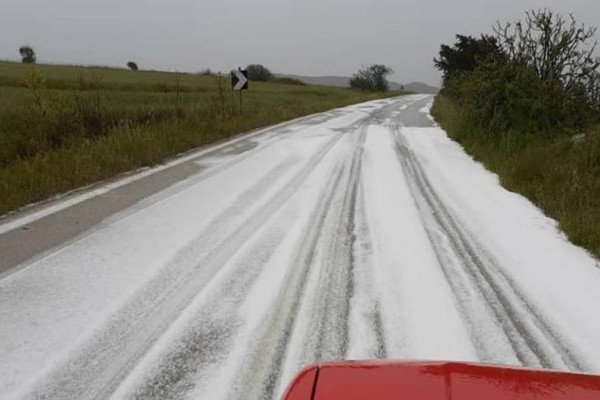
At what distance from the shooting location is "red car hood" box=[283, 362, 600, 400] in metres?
1.64

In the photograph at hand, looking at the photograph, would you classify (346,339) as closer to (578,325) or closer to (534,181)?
(578,325)

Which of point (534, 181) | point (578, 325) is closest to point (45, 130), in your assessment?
point (534, 181)

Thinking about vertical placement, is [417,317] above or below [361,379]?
below

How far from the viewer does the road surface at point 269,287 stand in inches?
121

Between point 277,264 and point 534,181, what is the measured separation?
475cm

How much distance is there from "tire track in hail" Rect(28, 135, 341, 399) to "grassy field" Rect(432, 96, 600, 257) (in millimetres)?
3435

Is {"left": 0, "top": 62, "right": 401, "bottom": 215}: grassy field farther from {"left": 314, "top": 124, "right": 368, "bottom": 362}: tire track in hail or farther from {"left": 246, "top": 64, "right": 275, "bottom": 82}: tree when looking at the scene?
{"left": 246, "top": 64, "right": 275, "bottom": 82}: tree

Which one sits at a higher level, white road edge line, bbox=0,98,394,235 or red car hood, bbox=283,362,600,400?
red car hood, bbox=283,362,600,400

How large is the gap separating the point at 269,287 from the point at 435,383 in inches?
97.0

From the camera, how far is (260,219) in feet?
19.4

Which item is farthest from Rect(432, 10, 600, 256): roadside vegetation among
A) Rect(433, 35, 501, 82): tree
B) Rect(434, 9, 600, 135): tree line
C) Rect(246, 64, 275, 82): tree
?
Rect(246, 64, 275, 82): tree

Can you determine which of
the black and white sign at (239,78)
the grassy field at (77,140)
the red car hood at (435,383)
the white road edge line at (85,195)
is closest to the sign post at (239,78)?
the black and white sign at (239,78)

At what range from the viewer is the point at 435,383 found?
171 cm

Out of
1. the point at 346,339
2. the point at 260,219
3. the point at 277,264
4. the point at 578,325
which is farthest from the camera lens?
the point at 260,219
